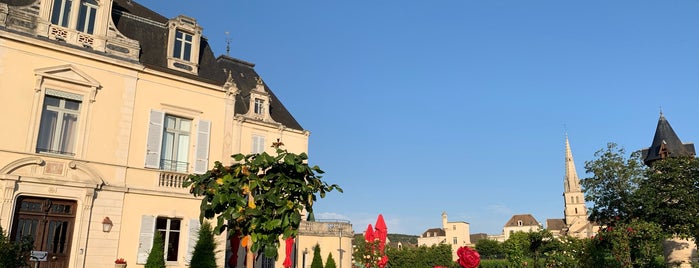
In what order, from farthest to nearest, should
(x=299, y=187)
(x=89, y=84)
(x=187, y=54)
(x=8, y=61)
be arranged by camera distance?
(x=187, y=54) < (x=89, y=84) < (x=8, y=61) < (x=299, y=187)

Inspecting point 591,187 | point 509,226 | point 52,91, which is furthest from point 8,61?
point 509,226

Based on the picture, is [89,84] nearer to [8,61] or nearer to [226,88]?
[8,61]

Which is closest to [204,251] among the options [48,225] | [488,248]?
[48,225]

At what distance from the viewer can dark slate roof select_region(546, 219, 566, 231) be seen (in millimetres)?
122331

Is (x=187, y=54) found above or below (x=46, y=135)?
above

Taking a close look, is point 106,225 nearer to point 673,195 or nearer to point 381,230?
point 381,230

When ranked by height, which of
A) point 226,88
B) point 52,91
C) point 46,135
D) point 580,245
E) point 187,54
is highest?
point 187,54

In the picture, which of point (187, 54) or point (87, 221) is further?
point (187, 54)

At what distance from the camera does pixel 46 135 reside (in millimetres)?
13289

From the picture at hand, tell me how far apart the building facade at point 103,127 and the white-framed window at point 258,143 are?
738 centimetres

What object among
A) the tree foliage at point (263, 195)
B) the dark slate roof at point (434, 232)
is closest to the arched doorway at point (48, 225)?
the tree foliage at point (263, 195)

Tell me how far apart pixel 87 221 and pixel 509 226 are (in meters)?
122

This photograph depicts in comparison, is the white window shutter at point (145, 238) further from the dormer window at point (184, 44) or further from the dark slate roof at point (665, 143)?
the dark slate roof at point (665, 143)

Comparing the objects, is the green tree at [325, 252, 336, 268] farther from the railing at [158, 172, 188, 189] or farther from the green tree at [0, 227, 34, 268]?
the green tree at [0, 227, 34, 268]
